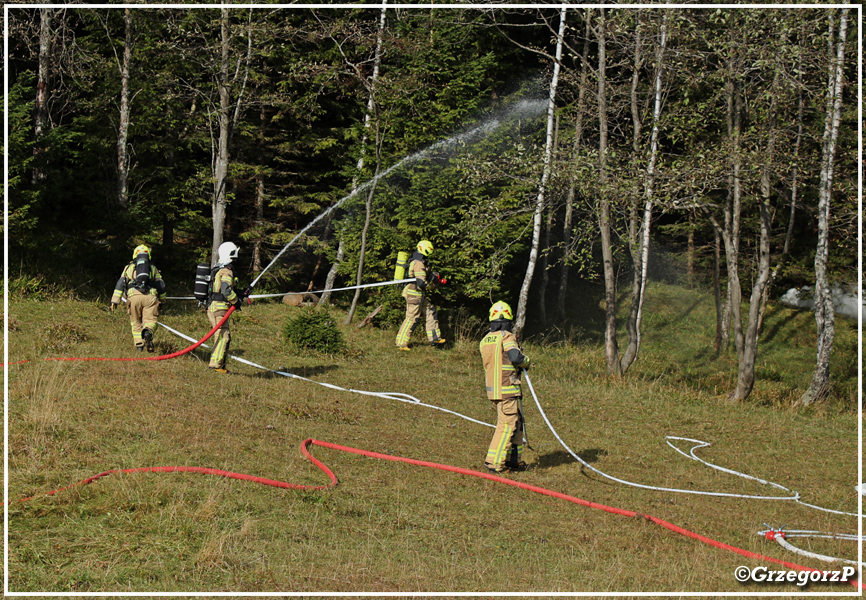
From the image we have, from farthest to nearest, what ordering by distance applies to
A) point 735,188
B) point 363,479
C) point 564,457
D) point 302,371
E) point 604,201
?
point 735,188 < point 604,201 < point 302,371 < point 564,457 < point 363,479

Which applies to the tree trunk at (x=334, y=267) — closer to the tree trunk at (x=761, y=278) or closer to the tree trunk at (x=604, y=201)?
the tree trunk at (x=604, y=201)

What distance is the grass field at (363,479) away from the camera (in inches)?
226

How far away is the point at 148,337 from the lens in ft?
42.2

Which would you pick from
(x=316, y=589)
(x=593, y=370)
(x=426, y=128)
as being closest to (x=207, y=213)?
(x=426, y=128)

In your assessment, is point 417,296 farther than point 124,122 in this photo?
No

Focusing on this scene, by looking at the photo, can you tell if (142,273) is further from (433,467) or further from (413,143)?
(413,143)

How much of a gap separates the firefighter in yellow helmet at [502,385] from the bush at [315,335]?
276 inches

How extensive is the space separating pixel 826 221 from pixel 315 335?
1119cm

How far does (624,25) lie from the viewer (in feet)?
51.5

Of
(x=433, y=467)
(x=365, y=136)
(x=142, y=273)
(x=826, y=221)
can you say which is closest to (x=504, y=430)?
(x=433, y=467)

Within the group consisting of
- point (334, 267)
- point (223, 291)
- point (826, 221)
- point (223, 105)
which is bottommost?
point (223, 291)

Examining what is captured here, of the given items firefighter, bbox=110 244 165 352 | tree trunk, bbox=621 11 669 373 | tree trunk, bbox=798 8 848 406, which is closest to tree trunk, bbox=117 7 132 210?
firefighter, bbox=110 244 165 352

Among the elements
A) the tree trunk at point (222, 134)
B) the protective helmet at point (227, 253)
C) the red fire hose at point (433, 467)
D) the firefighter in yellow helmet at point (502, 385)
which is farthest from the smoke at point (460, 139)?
the red fire hose at point (433, 467)

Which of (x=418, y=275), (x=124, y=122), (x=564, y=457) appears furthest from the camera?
(x=124, y=122)
